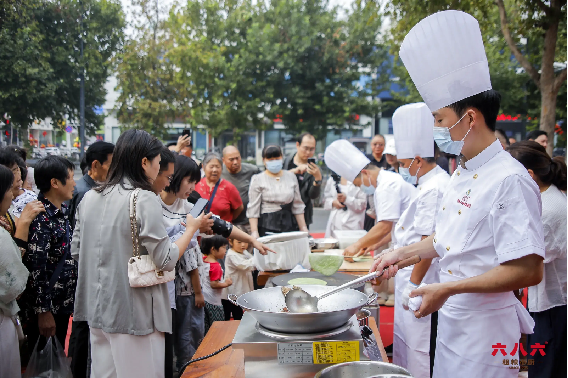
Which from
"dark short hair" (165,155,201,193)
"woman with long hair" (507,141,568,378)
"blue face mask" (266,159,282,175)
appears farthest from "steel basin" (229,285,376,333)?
"blue face mask" (266,159,282,175)

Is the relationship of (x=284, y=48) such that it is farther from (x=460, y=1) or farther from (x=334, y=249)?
(x=334, y=249)

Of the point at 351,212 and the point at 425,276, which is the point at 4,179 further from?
the point at 351,212

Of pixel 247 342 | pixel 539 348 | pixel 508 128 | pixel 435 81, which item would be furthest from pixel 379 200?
pixel 508 128

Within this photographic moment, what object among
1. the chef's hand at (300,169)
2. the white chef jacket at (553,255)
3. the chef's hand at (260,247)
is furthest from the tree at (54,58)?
the white chef jacket at (553,255)

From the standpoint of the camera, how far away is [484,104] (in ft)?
5.10

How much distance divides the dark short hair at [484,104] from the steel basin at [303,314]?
735 mm

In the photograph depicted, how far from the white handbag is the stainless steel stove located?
661 mm

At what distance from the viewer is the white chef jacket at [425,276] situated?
257cm

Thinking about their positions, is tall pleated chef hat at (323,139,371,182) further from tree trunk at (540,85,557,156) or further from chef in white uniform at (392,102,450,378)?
tree trunk at (540,85,557,156)

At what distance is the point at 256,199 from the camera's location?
4281 millimetres

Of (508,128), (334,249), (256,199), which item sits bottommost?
(334,249)

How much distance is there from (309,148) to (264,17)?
8602 mm

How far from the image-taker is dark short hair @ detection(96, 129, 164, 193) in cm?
199

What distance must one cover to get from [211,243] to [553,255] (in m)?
2.37
